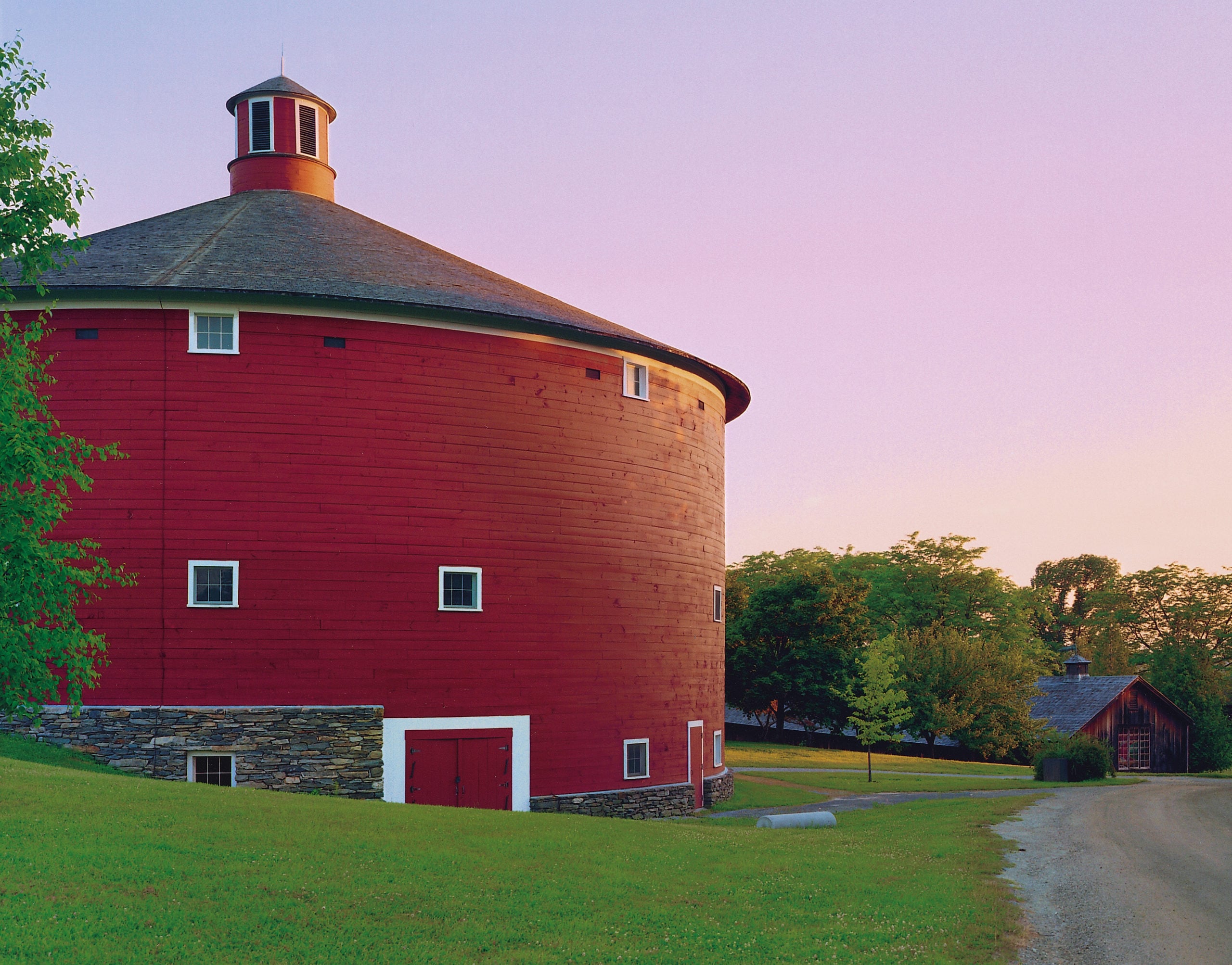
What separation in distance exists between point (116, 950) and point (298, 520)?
13501mm

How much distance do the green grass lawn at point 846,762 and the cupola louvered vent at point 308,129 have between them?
94.0 ft

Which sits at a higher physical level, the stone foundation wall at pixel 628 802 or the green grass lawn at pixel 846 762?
the stone foundation wall at pixel 628 802

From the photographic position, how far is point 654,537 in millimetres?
26734

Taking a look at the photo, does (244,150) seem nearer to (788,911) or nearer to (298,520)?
(298,520)

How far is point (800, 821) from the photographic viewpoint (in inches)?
840

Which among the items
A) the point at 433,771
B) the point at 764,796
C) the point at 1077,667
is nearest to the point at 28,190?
the point at 433,771

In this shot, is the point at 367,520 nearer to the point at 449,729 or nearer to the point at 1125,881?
the point at 449,729

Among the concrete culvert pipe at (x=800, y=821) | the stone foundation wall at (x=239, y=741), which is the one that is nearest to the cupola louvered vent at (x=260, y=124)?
the stone foundation wall at (x=239, y=741)

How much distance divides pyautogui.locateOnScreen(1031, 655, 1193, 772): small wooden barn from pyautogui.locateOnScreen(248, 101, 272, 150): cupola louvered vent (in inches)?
1823

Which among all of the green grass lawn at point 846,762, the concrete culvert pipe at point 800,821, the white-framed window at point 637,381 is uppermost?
the white-framed window at point 637,381

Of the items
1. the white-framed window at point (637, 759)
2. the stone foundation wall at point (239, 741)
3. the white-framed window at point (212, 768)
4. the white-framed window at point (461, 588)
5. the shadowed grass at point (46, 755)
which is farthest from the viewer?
the white-framed window at point (637, 759)

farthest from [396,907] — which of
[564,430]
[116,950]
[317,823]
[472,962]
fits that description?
[564,430]

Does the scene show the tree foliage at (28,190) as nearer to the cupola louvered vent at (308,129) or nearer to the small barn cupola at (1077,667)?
the cupola louvered vent at (308,129)

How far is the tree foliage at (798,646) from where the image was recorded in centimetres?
5781
